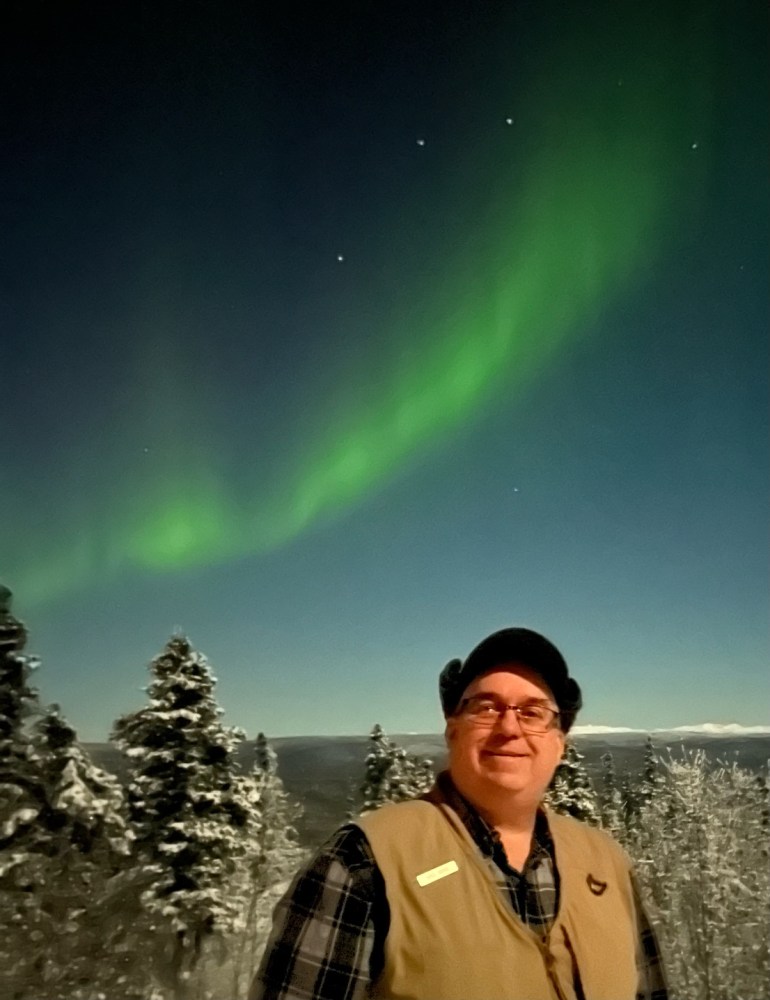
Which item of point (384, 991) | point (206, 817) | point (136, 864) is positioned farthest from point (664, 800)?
point (384, 991)

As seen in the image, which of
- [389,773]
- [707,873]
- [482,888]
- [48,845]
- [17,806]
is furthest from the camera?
[707,873]

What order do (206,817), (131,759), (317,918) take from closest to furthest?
(317,918), (131,759), (206,817)

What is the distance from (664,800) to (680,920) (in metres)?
0.64

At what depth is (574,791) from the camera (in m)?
3.12

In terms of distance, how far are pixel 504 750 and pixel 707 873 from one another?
118 inches

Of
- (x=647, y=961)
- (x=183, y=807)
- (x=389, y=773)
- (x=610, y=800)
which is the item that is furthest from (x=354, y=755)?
(x=647, y=961)

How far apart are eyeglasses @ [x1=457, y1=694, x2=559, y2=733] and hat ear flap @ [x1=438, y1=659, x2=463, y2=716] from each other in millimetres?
46

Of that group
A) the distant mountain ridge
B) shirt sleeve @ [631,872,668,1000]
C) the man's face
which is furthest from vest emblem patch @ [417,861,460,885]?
the distant mountain ridge

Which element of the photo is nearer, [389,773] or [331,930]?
[331,930]

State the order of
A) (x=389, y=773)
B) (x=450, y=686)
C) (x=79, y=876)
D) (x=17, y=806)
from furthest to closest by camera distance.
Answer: (x=389, y=773), (x=79, y=876), (x=17, y=806), (x=450, y=686)

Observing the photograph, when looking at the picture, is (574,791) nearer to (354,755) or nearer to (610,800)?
(610,800)

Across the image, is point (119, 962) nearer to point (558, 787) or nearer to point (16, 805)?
point (16, 805)

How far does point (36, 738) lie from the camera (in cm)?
271

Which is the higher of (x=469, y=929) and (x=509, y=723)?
(x=509, y=723)
